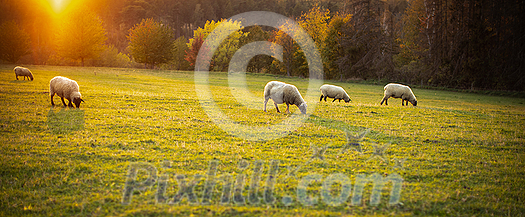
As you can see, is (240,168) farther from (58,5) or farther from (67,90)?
(58,5)

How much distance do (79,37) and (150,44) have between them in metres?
15.7

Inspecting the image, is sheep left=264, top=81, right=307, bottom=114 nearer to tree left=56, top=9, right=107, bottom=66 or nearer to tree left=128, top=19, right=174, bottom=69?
tree left=128, top=19, right=174, bottom=69

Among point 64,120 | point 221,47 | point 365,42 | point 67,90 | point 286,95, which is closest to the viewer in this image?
point 64,120

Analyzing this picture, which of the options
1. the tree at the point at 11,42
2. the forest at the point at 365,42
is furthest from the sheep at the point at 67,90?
the tree at the point at 11,42

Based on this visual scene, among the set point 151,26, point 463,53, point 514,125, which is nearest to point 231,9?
point 151,26

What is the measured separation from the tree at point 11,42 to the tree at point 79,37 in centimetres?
1206

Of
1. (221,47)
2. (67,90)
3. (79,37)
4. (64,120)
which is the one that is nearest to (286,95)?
(64,120)

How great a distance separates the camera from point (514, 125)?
1566cm

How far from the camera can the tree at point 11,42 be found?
221 feet

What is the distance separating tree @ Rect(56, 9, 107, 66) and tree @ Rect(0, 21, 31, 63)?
1206cm

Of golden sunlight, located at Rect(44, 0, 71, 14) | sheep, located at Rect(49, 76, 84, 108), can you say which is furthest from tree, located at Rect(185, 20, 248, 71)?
golden sunlight, located at Rect(44, 0, 71, 14)

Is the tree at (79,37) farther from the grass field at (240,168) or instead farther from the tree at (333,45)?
the grass field at (240,168)

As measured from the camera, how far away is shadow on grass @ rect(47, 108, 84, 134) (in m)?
10.4

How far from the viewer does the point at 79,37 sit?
64.4m
